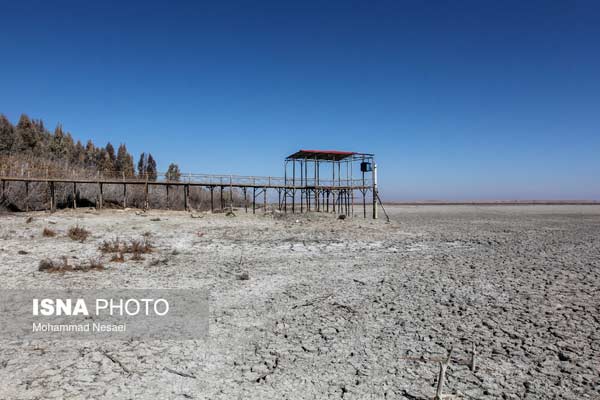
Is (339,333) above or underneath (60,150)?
underneath

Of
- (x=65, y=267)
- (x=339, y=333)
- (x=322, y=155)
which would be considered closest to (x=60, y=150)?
(x=322, y=155)

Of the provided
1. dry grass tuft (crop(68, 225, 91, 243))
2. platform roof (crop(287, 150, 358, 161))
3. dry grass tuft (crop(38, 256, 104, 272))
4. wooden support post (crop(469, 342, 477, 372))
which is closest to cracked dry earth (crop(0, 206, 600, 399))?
wooden support post (crop(469, 342, 477, 372))

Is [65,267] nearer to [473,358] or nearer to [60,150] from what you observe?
[473,358]

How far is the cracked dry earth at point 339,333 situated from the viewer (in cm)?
464

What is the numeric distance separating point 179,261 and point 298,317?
6.70 meters

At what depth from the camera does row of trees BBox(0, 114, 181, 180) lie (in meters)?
53.7

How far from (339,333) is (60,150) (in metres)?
80.2

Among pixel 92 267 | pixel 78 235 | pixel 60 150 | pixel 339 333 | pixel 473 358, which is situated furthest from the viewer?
pixel 60 150

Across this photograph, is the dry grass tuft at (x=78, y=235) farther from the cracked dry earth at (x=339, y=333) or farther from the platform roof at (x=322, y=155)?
the platform roof at (x=322, y=155)

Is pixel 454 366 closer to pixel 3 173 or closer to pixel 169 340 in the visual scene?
pixel 169 340

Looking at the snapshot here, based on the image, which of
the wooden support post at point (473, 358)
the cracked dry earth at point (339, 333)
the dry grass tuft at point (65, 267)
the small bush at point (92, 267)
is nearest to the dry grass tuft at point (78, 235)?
the cracked dry earth at point (339, 333)

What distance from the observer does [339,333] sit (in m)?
6.44

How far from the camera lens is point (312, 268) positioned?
1182cm

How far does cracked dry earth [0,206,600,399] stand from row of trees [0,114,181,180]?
28.6 meters
